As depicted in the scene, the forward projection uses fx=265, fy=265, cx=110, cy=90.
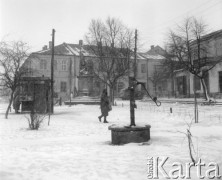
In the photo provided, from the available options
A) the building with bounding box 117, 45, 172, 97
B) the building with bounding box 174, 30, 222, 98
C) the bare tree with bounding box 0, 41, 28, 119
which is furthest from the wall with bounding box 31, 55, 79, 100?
the bare tree with bounding box 0, 41, 28, 119

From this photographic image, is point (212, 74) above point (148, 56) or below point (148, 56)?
below

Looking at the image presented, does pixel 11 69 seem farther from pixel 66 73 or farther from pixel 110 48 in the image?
pixel 66 73

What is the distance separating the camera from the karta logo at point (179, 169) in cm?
455

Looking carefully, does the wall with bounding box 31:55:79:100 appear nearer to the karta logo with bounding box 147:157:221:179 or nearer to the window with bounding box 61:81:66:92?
the window with bounding box 61:81:66:92

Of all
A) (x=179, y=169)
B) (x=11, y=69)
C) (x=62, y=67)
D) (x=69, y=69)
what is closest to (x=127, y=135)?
(x=179, y=169)

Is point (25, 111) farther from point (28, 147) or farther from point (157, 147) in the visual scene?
point (157, 147)

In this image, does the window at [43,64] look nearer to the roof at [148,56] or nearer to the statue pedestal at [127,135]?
the roof at [148,56]

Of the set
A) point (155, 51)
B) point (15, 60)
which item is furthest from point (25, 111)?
point (155, 51)

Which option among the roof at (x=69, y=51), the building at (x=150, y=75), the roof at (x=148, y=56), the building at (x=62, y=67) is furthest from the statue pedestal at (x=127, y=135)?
the roof at (x=148, y=56)

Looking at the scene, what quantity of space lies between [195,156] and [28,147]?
431 centimetres

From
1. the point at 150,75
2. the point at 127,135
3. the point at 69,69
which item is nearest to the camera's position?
the point at 127,135

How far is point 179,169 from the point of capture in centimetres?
488

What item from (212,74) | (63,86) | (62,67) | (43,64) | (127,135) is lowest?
(127,135)

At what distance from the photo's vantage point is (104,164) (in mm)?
5328
